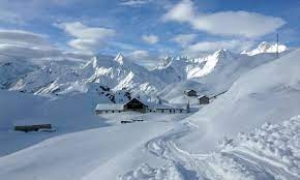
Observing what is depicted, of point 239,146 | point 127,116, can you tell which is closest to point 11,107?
point 127,116

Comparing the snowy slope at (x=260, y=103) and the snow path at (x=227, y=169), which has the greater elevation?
the snowy slope at (x=260, y=103)

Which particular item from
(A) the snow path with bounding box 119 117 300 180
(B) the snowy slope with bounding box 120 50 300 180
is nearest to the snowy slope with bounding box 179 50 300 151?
(B) the snowy slope with bounding box 120 50 300 180

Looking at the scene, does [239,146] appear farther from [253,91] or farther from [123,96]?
[123,96]

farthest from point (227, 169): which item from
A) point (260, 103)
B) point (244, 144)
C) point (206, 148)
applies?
point (260, 103)

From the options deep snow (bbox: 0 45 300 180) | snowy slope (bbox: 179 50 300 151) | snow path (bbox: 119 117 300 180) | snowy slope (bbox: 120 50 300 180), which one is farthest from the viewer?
snowy slope (bbox: 179 50 300 151)

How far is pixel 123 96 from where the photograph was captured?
140375mm

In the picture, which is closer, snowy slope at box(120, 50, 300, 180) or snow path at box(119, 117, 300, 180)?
snow path at box(119, 117, 300, 180)

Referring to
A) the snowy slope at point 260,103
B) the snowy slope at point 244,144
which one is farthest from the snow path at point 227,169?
the snowy slope at point 260,103

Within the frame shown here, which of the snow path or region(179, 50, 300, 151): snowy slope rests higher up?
region(179, 50, 300, 151): snowy slope

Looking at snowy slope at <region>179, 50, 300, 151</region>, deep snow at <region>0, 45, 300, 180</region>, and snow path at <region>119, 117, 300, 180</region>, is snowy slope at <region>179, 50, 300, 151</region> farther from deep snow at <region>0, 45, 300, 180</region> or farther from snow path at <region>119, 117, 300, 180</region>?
snow path at <region>119, 117, 300, 180</region>

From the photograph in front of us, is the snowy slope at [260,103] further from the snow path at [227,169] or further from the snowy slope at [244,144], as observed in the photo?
the snow path at [227,169]

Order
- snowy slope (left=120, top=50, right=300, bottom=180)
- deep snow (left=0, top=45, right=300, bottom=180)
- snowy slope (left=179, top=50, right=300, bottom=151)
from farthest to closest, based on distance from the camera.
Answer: snowy slope (left=179, top=50, right=300, bottom=151) < deep snow (left=0, top=45, right=300, bottom=180) < snowy slope (left=120, top=50, right=300, bottom=180)

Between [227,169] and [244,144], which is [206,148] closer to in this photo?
[244,144]

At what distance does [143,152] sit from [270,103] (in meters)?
10.6
